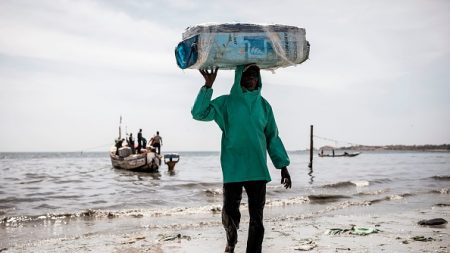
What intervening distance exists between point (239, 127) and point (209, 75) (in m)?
0.56

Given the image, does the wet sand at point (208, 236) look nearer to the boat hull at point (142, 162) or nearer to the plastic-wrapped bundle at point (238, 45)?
the plastic-wrapped bundle at point (238, 45)

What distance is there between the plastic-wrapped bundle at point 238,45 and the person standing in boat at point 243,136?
0.37ft

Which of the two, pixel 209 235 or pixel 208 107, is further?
pixel 209 235

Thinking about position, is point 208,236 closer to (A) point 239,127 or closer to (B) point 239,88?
(A) point 239,127

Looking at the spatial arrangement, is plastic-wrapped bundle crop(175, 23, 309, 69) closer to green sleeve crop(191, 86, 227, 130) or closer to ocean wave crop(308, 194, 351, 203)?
green sleeve crop(191, 86, 227, 130)

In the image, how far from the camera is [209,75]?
365 centimetres

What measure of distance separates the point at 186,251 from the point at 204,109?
2.24m

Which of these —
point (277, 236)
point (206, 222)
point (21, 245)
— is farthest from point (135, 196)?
point (277, 236)

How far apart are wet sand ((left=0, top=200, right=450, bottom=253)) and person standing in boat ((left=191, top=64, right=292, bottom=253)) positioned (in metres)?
1.43

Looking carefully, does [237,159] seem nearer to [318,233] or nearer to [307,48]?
[307,48]

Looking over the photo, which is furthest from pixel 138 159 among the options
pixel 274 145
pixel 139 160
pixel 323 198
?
pixel 274 145

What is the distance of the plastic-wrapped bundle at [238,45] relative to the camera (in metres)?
3.60

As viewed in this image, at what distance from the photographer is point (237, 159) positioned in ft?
11.5

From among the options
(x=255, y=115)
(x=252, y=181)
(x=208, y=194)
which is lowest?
(x=208, y=194)
